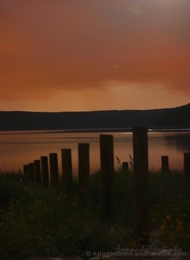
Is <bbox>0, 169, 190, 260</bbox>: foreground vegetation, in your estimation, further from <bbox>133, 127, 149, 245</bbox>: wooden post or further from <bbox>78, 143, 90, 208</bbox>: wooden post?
<bbox>78, 143, 90, 208</bbox>: wooden post

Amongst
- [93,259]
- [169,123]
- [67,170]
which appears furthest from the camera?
[169,123]

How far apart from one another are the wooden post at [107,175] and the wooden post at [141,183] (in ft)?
3.66

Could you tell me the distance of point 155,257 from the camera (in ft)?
19.9

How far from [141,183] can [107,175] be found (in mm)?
1188

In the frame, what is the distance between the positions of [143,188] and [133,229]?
636 millimetres

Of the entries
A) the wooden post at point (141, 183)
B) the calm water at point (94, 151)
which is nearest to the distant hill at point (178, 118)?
the calm water at point (94, 151)

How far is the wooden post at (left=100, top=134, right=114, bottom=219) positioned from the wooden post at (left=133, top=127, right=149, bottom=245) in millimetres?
1117

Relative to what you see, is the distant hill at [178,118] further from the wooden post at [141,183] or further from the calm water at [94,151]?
the wooden post at [141,183]

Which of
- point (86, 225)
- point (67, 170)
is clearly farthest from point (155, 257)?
point (67, 170)

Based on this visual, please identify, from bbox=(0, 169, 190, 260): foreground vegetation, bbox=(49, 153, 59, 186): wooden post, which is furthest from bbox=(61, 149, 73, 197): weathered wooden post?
bbox=(49, 153, 59, 186): wooden post

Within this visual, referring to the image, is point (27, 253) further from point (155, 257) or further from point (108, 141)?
point (108, 141)

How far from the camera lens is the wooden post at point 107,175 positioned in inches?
307

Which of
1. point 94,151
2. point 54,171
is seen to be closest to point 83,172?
point 54,171

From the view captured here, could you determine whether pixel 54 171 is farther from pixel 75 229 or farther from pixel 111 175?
pixel 75 229
